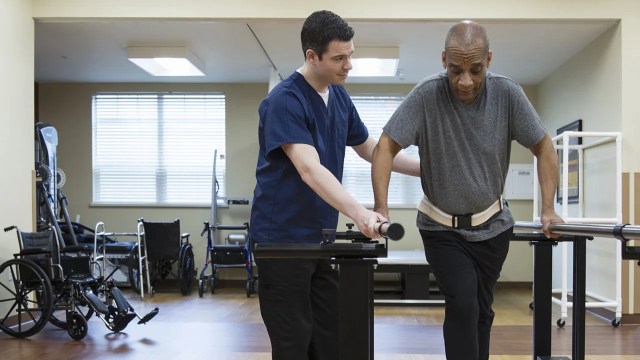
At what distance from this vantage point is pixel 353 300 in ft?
4.48

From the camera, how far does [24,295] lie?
4.56 meters

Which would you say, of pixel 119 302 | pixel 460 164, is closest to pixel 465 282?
pixel 460 164

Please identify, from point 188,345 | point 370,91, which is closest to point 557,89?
point 370,91

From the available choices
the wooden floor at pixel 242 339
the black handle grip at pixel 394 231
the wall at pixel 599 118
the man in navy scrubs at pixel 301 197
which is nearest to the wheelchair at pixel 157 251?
the wooden floor at pixel 242 339

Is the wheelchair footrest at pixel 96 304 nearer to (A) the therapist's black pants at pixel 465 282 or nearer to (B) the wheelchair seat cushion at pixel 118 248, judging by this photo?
(B) the wheelchair seat cushion at pixel 118 248

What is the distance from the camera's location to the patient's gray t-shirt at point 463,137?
5.98ft

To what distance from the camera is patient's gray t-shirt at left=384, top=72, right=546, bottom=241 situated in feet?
5.98

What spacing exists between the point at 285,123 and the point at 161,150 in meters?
6.89

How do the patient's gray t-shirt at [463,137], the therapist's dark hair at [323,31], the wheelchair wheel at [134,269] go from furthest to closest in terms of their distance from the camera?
the wheelchair wheel at [134,269]
the patient's gray t-shirt at [463,137]
the therapist's dark hair at [323,31]

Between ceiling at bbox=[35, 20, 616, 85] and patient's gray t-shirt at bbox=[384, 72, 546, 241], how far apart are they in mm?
3699

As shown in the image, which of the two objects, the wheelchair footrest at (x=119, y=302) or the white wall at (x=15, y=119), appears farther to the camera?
the white wall at (x=15, y=119)

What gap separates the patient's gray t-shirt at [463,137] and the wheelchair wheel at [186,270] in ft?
19.2

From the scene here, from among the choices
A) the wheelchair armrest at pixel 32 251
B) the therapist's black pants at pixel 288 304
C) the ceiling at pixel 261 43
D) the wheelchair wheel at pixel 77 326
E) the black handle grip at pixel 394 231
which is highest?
the ceiling at pixel 261 43

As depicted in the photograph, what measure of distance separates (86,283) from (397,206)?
14.7 feet
